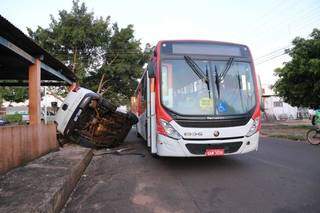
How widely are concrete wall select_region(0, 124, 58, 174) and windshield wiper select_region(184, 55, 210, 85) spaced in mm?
4195

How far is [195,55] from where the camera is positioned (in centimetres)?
702

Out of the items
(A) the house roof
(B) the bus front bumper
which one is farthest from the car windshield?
(A) the house roof

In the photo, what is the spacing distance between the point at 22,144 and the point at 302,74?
1807cm

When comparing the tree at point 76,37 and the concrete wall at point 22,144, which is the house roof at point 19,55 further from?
the tree at point 76,37

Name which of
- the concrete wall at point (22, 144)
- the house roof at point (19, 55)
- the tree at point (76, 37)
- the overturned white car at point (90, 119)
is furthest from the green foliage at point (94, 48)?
the concrete wall at point (22, 144)

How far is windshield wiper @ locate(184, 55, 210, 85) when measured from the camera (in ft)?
22.4

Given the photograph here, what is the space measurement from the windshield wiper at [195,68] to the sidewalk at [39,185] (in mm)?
3434

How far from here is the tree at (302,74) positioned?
749 inches

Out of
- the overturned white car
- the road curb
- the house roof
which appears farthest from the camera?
the overturned white car

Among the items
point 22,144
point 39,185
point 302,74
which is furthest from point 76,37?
point 39,185

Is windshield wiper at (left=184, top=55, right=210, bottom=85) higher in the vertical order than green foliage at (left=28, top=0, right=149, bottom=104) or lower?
lower

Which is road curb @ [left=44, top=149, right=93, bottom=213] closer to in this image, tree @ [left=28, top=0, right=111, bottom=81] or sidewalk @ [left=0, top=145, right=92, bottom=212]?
sidewalk @ [left=0, top=145, right=92, bottom=212]

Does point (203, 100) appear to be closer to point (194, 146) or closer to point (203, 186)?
point (194, 146)

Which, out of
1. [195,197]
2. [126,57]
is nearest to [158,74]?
[195,197]
